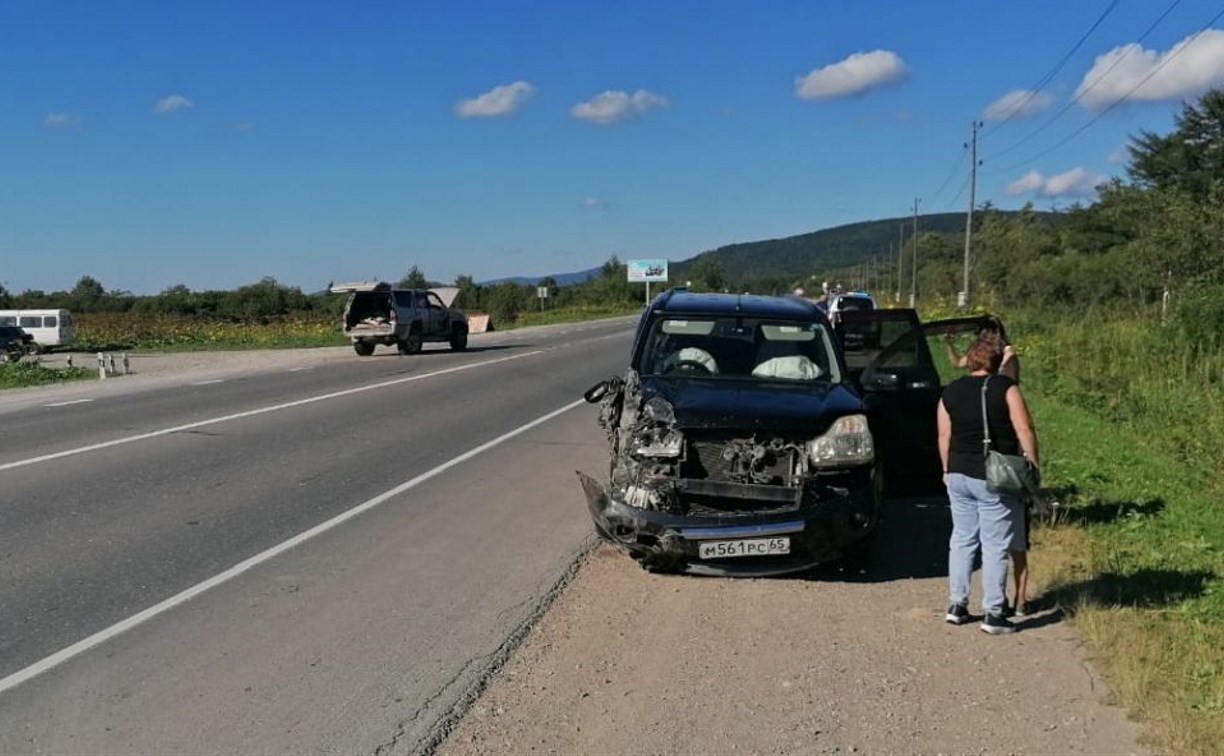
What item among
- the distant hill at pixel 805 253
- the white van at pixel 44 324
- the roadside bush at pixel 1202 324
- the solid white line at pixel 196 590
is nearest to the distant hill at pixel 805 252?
the distant hill at pixel 805 253

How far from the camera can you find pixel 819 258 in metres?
181

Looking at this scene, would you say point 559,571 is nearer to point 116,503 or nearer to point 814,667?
point 814,667

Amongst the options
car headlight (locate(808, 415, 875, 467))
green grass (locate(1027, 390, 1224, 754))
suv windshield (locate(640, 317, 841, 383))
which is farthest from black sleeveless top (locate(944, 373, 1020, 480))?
suv windshield (locate(640, 317, 841, 383))

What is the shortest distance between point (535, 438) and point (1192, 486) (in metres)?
7.25

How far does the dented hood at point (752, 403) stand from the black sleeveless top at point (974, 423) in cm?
88

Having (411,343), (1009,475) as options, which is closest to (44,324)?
(411,343)

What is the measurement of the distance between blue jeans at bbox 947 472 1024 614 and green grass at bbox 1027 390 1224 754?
50cm

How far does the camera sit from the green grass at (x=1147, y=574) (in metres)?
4.57

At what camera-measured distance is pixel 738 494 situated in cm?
634

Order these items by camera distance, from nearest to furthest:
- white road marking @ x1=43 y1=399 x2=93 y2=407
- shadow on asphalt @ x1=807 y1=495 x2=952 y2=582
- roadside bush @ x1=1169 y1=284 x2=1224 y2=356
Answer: shadow on asphalt @ x1=807 y1=495 x2=952 y2=582, white road marking @ x1=43 y1=399 x2=93 y2=407, roadside bush @ x1=1169 y1=284 x2=1224 y2=356

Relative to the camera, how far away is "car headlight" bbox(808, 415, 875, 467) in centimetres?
650

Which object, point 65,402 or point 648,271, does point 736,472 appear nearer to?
point 65,402

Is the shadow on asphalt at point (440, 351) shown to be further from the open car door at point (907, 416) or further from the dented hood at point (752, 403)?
the dented hood at point (752, 403)

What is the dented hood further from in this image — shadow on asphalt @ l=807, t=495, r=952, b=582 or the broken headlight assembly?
shadow on asphalt @ l=807, t=495, r=952, b=582
